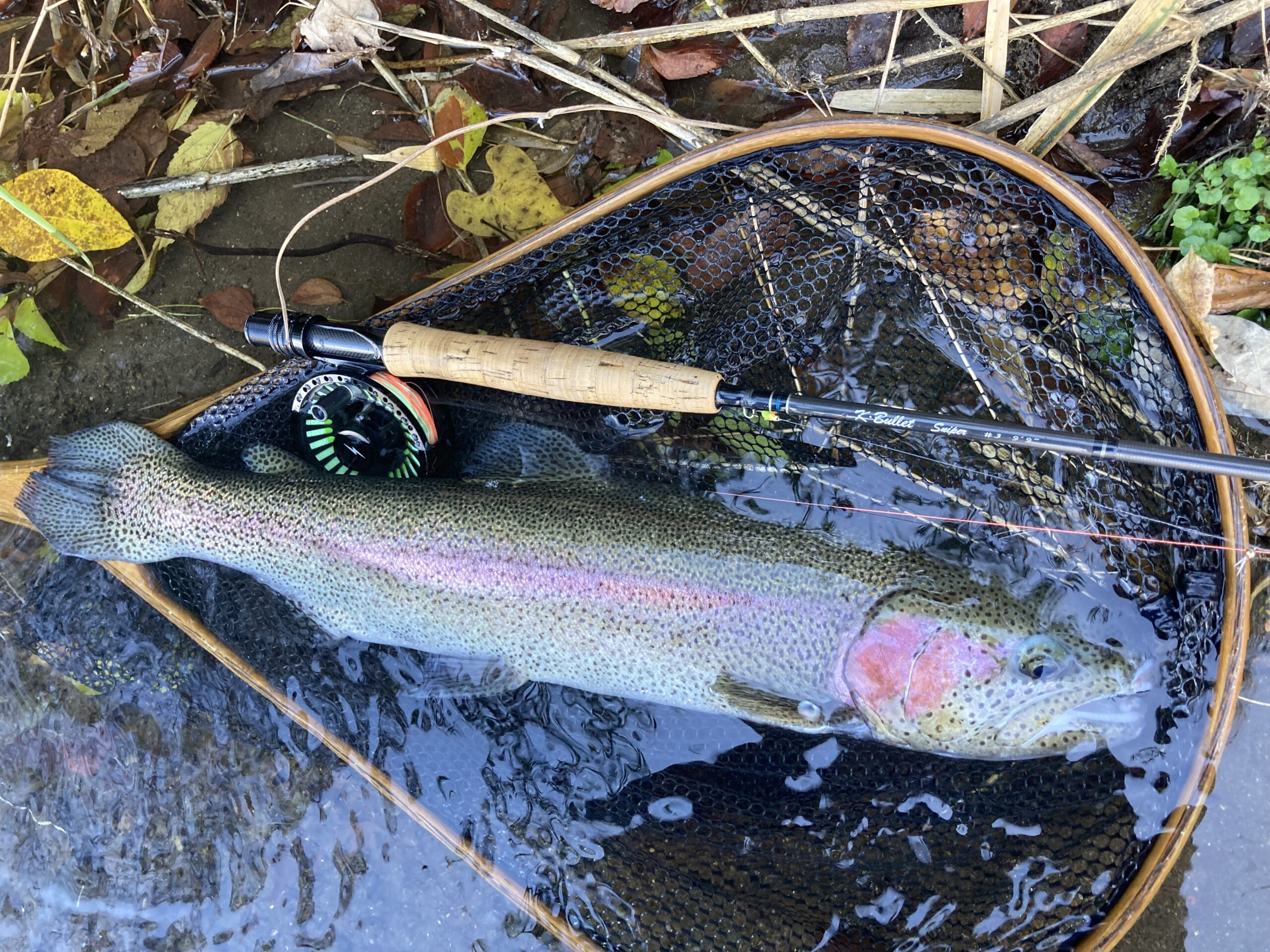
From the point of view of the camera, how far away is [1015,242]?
225cm

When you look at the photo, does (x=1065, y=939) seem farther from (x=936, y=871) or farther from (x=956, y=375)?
(x=956, y=375)

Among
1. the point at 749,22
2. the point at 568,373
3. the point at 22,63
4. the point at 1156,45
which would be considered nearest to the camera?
the point at 568,373

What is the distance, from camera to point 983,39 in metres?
2.51

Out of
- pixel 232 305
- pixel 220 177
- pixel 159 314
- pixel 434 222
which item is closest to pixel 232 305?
pixel 232 305

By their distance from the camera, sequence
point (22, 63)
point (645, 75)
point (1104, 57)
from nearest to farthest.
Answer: point (1104, 57)
point (645, 75)
point (22, 63)

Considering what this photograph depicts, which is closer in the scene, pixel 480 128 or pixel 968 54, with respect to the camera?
pixel 968 54

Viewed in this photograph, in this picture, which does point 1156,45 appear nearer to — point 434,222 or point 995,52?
point 995,52

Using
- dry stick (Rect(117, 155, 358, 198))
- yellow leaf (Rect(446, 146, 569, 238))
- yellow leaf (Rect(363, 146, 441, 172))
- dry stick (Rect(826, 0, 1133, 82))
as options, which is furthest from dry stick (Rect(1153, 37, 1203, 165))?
dry stick (Rect(117, 155, 358, 198))

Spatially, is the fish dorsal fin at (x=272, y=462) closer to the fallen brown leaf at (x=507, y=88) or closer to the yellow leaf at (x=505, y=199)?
the yellow leaf at (x=505, y=199)

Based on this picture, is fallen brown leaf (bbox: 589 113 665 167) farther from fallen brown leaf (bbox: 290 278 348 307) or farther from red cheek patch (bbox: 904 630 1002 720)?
red cheek patch (bbox: 904 630 1002 720)

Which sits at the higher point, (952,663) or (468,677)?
(952,663)

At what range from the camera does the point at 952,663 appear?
2.05 m

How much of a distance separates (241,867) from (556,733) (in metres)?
1.18

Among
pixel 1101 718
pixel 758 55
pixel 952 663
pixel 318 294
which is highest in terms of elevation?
pixel 758 55
